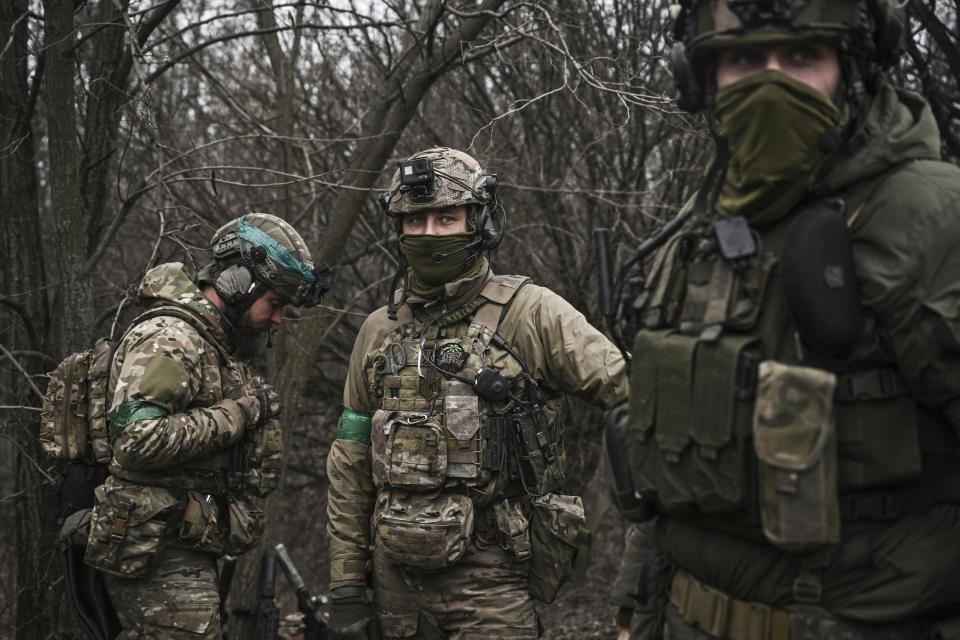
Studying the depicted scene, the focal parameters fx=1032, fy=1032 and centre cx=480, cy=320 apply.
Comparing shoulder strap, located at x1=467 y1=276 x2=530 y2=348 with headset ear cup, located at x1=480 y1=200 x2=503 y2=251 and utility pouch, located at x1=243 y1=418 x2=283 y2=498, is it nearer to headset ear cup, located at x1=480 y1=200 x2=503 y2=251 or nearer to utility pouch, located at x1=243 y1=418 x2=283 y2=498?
headset ear cup, located at x1=480 y1=200 x2=503 y2=251

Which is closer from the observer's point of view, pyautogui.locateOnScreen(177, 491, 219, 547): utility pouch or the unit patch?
the unit patch

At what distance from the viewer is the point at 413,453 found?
3.81 meters

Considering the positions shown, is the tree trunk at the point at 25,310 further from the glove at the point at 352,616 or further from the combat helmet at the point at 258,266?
the glove at the point at 352,616

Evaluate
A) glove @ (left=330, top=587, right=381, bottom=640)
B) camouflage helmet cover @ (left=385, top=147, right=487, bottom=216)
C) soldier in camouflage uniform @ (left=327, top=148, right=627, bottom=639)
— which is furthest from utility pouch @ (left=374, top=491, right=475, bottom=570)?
camouflage helmet cover @ (left=385, top=147, right=487, bottom=216)

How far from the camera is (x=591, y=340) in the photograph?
3.90m

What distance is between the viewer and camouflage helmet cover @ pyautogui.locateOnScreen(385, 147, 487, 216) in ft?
13.2

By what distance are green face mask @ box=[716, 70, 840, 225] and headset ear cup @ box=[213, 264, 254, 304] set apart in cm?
264

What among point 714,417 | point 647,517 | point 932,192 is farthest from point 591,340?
point 932,192

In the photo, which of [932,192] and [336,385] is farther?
[336,385]

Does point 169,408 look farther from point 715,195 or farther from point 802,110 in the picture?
point 802,110

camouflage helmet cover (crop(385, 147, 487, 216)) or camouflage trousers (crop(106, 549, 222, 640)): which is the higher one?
camouflage helmet cover (crop(385, 147, 487, 216))

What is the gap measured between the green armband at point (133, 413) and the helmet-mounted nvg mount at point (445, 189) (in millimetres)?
1214

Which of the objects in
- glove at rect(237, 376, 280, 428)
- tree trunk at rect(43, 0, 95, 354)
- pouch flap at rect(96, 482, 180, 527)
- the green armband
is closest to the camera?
the green armband

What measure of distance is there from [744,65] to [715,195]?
14.1 inches
